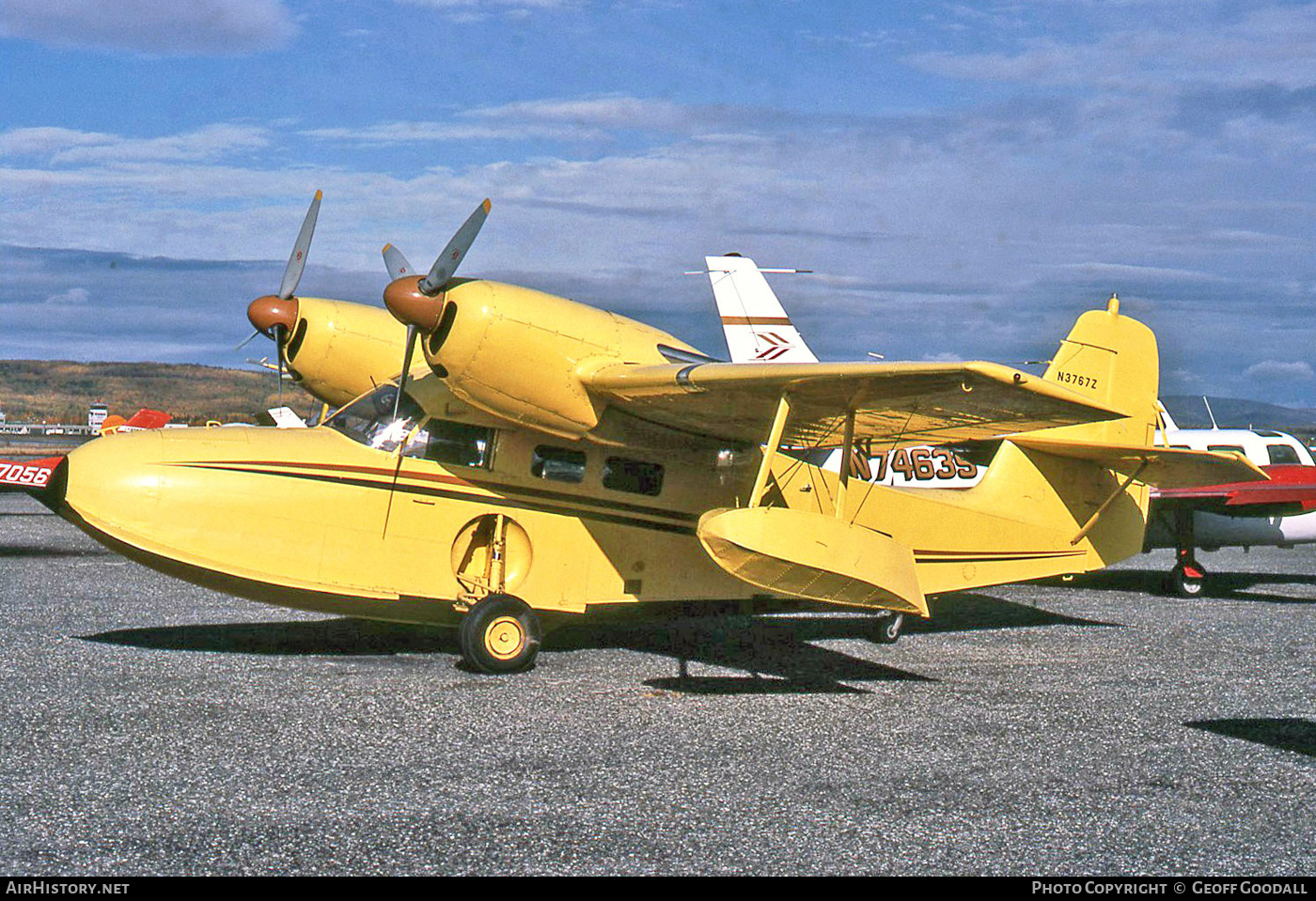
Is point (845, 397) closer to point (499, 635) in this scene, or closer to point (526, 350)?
point (526, 350)

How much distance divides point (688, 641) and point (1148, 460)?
506 cm

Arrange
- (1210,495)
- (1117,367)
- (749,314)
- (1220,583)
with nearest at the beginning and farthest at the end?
1. (1117,367)
2. (1210,495)
3. (1220,583)
4. (749,314)

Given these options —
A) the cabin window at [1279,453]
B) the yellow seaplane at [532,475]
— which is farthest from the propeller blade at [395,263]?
the cabin window at [1279,453]

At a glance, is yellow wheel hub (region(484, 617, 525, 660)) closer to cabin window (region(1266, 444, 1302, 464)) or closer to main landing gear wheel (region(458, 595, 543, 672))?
main landing gear wheel (region(458, 595, 543, 672))

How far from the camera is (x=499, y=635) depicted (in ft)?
33.0

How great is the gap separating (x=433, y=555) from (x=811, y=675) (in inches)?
130

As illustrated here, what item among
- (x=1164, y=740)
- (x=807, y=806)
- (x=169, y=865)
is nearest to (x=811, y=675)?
(x=1164, y=740)

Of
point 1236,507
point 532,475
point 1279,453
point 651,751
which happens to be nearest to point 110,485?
point 532,475

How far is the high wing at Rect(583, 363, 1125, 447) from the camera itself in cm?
853

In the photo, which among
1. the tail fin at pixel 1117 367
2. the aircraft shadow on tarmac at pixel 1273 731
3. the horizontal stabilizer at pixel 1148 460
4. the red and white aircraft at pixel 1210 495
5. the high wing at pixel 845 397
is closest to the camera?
the aircraft shadow on tarmac at pixel 1273 731

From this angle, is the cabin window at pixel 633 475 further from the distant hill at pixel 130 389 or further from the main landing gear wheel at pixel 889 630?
the distant hill at pixel 130 389

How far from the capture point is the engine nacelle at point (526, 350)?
920 centimetres

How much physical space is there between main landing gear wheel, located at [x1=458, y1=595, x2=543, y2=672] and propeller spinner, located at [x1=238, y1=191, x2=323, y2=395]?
3.70m

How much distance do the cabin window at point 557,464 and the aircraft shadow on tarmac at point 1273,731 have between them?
5.12 metres
